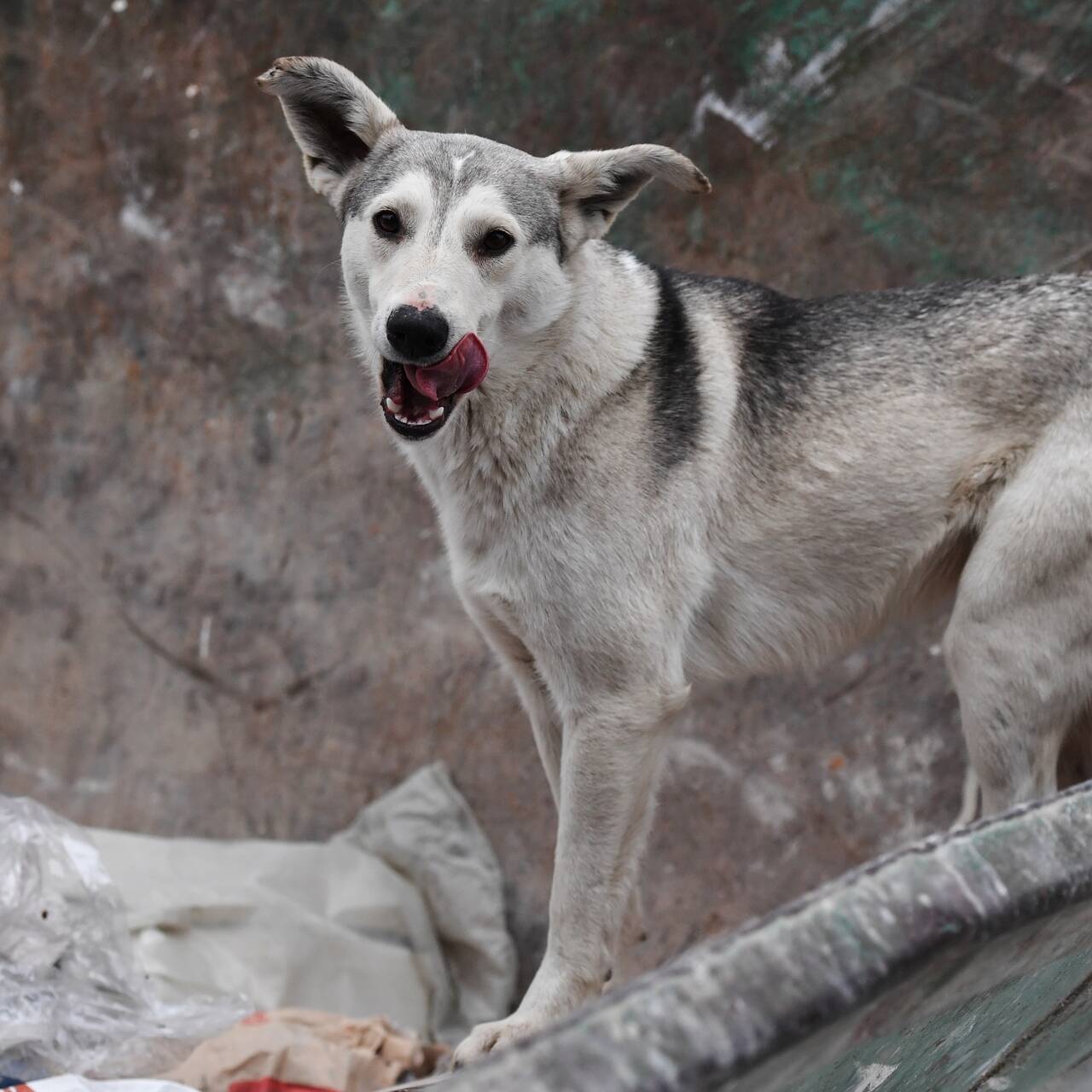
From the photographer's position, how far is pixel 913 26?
4062 millimetres

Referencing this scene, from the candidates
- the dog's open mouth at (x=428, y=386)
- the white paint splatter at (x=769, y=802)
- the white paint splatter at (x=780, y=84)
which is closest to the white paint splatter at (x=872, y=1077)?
the dog's open mouth at (x=428, y=386)

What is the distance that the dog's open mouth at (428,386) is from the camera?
8.22ft

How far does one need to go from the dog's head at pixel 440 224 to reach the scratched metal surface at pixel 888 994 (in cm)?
140

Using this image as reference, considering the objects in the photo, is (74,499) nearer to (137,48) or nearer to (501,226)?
(137,48)

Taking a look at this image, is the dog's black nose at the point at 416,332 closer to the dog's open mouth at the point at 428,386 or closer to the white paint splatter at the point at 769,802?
the dog's open mouth at the point at 428,386

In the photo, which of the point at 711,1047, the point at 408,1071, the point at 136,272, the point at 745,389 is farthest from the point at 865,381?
→ the point at 136,272

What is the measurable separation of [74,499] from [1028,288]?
3698mm

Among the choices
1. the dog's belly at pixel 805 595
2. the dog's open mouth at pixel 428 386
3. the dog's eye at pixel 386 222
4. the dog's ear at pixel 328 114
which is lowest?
the dog's belly at pixel 805 595

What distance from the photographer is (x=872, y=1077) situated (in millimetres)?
1517

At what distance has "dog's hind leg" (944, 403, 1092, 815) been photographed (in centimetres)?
281

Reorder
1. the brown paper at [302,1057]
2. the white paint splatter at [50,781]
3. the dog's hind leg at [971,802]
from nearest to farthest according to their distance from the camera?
the brown paper at [302,1057] → the dog's hind leg at [971,802] → the white paint splatter at [50,781]

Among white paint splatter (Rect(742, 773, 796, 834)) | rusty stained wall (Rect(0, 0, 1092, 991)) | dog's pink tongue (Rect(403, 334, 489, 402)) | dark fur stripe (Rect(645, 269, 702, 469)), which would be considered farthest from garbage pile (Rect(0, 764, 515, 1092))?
dark fur stripe (Rect(645, 269, 702, 469))

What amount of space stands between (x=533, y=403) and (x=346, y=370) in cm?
217

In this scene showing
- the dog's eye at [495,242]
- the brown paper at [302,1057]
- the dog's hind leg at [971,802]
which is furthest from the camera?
the dog's hind leg at [971,802]
